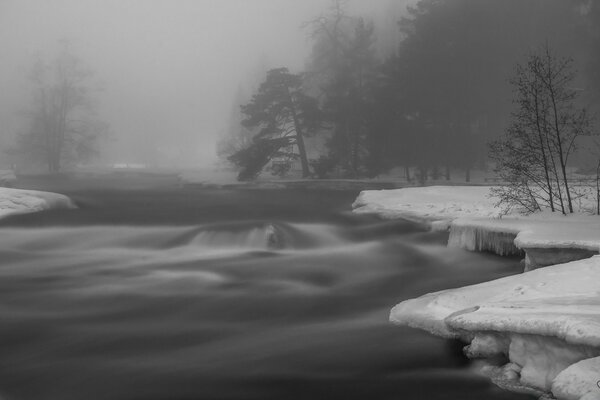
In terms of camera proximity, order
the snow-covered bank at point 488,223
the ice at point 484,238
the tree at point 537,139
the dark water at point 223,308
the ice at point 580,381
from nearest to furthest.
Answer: the ice at point 580,381 < the dark water at point 223,308 < the snow-covered bank at point 488,223 < the ice at point 484,238 < the tree at point 537,139

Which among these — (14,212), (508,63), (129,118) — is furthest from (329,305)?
(129,118)

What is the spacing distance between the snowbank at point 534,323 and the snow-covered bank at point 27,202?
14.7 metres

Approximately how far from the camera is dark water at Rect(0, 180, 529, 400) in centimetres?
631

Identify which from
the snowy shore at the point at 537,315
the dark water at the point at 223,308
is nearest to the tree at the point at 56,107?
the dark water at the point at 223,308

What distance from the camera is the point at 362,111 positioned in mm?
34656

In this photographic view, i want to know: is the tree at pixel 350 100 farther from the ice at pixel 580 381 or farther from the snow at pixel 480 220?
the ice at pixel 580 381

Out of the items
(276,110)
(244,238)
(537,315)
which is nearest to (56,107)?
(276,110)

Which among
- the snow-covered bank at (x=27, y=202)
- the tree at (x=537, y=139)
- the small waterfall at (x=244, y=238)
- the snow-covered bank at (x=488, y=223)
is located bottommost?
the small waterfall at (x=244, y=238)

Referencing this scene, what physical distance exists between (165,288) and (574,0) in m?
35.7

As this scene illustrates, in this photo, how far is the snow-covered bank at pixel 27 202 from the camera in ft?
58.2

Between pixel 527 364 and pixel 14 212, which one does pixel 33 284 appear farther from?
pixel 527 364

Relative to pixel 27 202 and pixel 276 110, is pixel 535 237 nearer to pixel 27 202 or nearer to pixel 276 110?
pixel 27 202

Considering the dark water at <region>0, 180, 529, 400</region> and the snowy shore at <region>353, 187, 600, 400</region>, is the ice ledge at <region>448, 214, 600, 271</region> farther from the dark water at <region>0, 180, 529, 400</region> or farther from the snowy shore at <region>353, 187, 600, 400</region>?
the dark water at <region>0, 180, 529, 400</region>

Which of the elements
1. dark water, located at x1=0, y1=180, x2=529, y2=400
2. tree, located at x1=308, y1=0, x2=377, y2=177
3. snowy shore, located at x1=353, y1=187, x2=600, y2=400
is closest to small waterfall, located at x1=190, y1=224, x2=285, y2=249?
dark water, located at x1=0, y1=180, x2=529, y2=400
